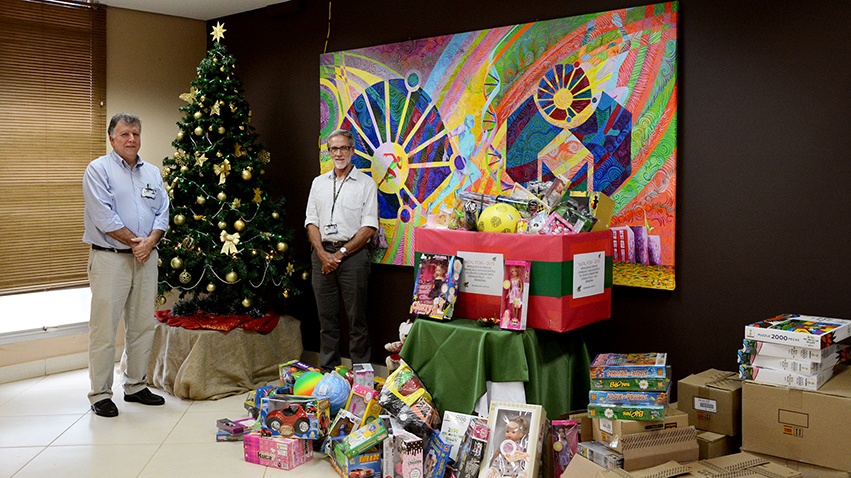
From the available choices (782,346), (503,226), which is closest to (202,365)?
(503,226)

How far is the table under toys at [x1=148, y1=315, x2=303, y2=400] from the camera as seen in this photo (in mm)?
4844

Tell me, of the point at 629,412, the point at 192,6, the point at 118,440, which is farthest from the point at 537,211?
the point at 192,6

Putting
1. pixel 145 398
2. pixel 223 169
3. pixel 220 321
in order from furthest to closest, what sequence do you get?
1. pixel 223 169
2. pixel 220 321
3. pixel 145 398

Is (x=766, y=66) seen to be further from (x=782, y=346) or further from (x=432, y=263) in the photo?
(x=432, y=263)

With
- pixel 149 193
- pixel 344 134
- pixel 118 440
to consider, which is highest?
pixel 344 134

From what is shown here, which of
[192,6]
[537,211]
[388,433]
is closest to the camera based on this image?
[388,433]

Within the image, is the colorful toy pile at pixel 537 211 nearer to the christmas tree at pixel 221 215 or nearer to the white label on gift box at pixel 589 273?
the white label on gift box at pixel 589 273

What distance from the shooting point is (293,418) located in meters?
3.79

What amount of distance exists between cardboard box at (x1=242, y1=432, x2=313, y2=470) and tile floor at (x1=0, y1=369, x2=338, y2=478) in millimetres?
42

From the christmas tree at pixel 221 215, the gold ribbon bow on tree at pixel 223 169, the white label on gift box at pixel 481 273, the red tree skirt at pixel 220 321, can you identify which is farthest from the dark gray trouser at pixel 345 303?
the white label on gift box at pixel 481 273

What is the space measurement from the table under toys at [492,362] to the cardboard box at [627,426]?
412 mm

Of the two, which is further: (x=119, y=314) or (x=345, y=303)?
(x=345, y=303)

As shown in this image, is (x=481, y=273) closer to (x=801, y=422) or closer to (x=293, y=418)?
(x=293, y=418)

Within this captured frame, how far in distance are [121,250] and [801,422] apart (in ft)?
12.7
